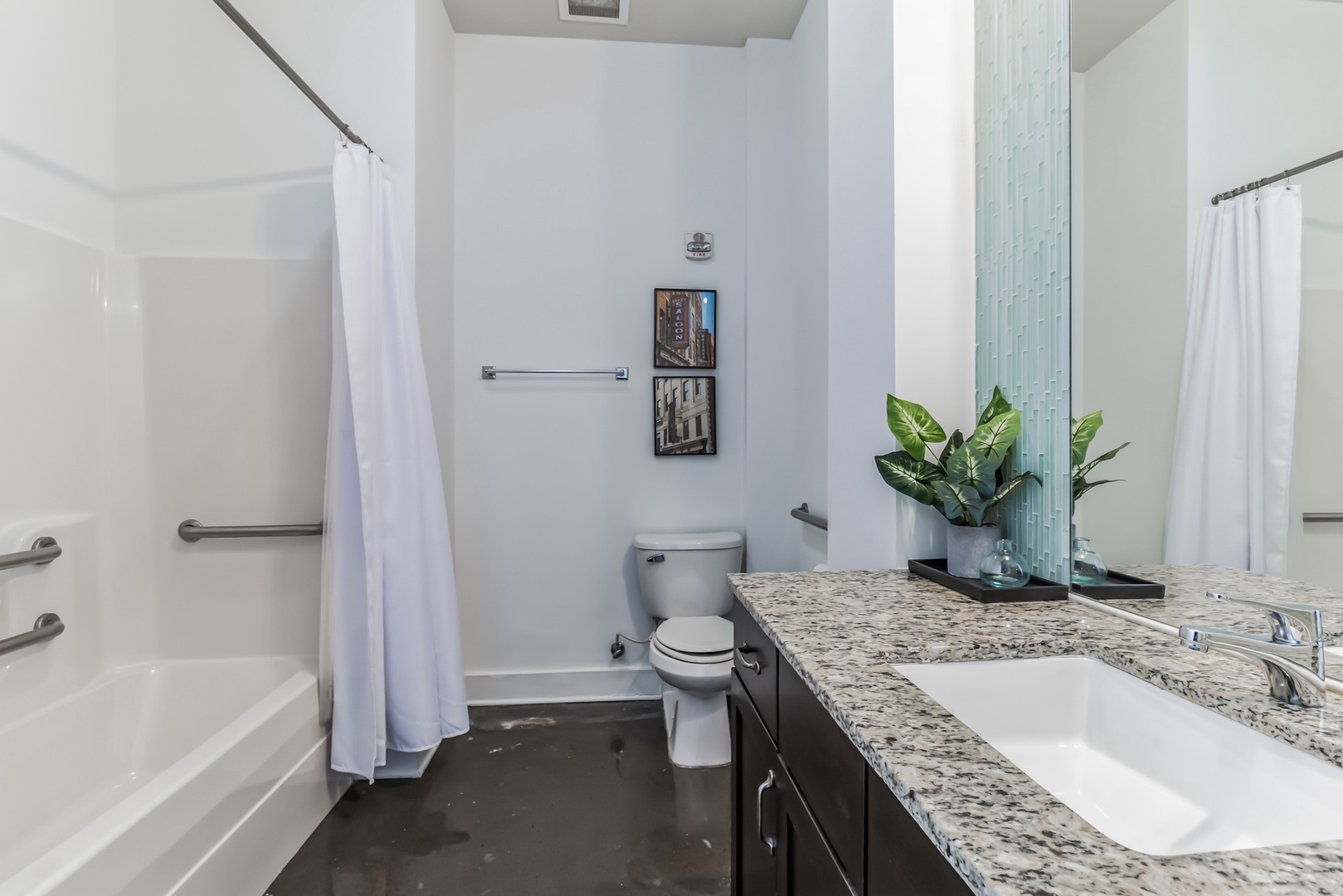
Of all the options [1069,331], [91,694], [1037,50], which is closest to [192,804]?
Result: [91,694]

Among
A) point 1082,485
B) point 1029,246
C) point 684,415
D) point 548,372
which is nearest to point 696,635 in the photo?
point 684,415

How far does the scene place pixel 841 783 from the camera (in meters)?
0.72

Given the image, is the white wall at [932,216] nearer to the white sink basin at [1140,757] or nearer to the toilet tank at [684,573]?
the white sink basin at [1140,757]

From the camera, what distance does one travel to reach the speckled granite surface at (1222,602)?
729mm

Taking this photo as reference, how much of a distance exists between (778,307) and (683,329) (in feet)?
1.22

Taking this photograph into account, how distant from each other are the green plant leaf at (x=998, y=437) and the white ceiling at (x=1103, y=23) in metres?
0.56

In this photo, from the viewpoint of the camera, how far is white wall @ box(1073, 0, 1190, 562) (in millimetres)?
890

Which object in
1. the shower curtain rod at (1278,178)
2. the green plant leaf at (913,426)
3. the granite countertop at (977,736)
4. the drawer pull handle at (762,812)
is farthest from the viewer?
the green plant leaf at (913,426)

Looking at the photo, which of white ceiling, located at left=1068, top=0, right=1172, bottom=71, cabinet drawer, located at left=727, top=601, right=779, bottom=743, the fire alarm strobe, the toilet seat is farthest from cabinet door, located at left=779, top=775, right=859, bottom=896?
the fire alarm strobe

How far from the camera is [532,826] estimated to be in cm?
177

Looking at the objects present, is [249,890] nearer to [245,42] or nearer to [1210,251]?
[1210,251]

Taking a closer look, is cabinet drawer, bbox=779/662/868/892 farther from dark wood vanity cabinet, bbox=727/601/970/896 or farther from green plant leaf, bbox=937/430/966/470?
green plant leaf, bbox=937/430/966/470

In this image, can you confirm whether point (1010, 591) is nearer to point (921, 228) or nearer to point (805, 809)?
point (805, 809)

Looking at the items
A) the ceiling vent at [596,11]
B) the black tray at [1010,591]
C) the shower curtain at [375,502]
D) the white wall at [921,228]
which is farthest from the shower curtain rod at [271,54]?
the black tray at [1010,591]
